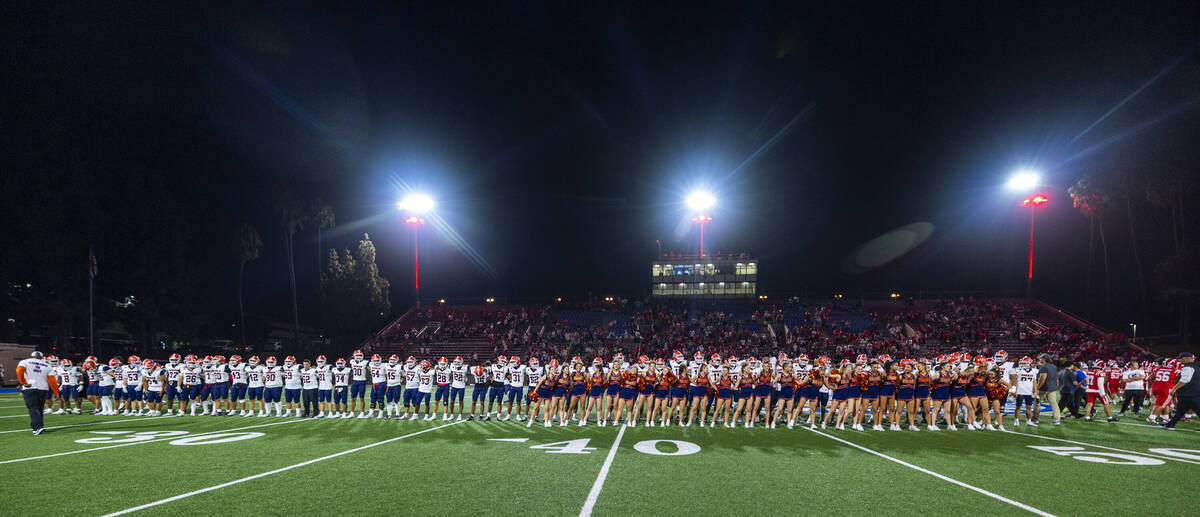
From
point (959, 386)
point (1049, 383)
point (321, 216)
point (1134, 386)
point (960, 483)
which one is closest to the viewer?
point (960, 483)

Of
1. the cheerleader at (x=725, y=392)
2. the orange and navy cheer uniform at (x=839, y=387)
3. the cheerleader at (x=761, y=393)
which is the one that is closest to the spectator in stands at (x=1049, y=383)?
the orange and navy cheer uniform at (x=839, y=387)

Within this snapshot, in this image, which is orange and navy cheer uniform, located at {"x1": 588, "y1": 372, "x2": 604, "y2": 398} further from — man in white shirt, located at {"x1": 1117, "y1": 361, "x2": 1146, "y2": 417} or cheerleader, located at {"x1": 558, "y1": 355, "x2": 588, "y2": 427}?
man in white shirt, located at {"x1": 1117, "y1": 361, "x2": 1146, "y2": 417}

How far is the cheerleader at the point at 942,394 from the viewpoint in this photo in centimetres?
1309

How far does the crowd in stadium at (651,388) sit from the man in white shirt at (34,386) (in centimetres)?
434

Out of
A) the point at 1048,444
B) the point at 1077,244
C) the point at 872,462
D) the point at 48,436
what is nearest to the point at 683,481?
the point at 872,462

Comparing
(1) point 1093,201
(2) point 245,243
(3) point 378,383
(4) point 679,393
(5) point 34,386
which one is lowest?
(3) point 378,383

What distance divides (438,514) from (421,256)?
5942 centimetres

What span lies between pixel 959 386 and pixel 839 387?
2.95m

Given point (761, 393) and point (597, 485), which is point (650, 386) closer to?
point (761, 393)

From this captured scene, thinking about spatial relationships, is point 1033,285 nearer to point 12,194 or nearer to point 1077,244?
point 1077,244

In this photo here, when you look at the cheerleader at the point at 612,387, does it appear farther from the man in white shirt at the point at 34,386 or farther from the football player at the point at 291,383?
the man in white shirt at the point at 34,386

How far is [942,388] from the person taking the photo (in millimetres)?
13094

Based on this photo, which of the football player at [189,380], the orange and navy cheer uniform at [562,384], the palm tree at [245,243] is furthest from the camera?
the palm tree at [245,243]

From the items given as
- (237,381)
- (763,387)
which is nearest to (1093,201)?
(763,387)
